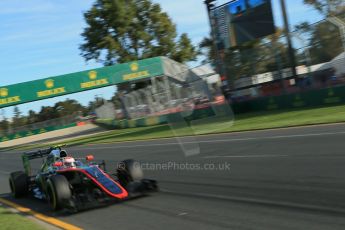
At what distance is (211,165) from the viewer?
1098 centimetres

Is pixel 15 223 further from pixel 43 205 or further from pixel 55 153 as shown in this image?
pixel 55 153

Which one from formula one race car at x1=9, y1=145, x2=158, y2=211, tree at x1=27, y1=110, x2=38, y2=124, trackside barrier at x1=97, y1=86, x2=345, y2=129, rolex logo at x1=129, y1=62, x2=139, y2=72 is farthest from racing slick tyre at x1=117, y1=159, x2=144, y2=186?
tree at x1=27, y1=110, x2=38, y2=124

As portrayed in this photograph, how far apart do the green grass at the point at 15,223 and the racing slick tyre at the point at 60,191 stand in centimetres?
60

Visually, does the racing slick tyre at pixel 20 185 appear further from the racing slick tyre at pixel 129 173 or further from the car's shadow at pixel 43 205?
the racing slick tyre at pixel 129 173

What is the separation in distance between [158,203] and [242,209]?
1.78 metres

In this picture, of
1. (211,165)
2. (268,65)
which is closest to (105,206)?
(211,165)

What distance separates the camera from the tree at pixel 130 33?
6047 centimetres

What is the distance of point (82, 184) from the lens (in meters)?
8.32

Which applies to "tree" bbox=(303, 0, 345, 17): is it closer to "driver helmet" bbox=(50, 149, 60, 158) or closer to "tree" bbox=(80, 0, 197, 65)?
"tree" bbox=(80, 0, 197, 65)

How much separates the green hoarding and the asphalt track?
28.5 meters

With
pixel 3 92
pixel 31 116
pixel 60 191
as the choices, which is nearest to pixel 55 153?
pixel 60 191

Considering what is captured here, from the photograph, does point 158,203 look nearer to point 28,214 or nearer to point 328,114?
point 28,214

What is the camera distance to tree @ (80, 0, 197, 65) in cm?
6047

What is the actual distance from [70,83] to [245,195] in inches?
1379
